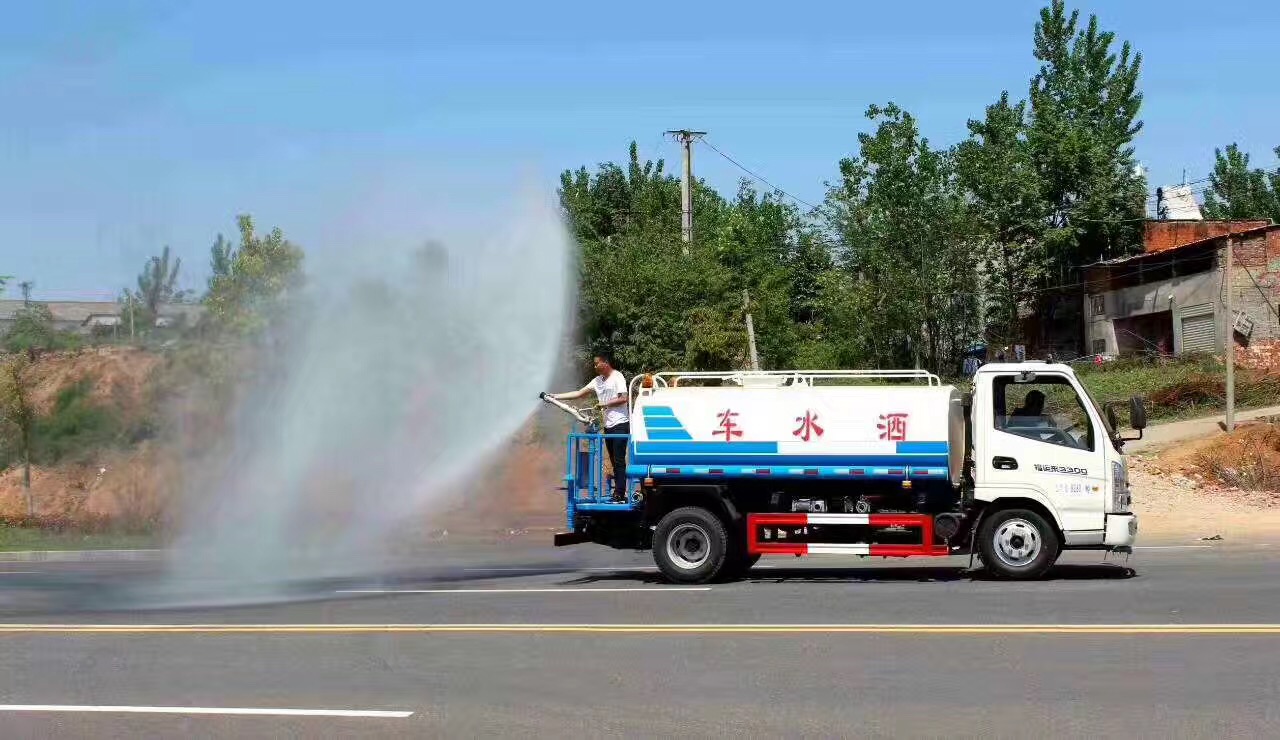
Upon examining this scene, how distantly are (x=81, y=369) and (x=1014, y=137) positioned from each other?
38.0 meters

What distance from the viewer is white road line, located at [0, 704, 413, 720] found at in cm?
834

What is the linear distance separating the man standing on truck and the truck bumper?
521 cm

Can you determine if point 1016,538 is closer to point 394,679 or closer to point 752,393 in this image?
point 752,393

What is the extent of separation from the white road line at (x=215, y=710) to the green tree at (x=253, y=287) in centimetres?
1072

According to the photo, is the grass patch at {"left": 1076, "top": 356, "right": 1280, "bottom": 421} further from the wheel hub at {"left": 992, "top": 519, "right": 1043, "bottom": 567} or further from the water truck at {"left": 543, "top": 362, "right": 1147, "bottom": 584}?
the wheel hub at {"left": 992, "top": 519, "right": 1043, "bottom": 567}

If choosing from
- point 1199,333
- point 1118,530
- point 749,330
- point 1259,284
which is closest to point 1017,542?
point 1118,530

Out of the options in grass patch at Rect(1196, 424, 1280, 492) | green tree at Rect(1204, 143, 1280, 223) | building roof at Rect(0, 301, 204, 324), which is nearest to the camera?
building roof at Rect(0, 301, 204, 324)

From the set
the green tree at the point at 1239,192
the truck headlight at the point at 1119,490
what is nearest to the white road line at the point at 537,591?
the truck headlight at the point at 1119,490

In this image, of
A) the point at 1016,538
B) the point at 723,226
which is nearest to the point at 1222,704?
the point at 1016,538

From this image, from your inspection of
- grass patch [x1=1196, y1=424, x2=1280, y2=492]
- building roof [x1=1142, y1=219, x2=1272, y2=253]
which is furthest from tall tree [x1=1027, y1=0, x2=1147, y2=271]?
grass patch [x1=1196, y1=424, x2=1280, y2=492]

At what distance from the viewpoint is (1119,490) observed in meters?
15.1

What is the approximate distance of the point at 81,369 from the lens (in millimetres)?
22141

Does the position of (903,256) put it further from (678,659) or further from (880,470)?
(678,659)

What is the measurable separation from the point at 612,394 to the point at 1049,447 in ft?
15.9
